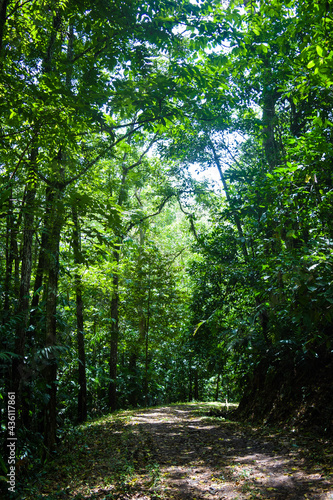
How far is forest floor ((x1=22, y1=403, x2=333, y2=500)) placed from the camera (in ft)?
12.9

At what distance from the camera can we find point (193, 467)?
4.90 m

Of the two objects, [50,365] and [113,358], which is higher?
[113,358]

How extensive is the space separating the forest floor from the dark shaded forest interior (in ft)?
0.12

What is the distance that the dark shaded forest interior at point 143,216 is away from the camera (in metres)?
3.72

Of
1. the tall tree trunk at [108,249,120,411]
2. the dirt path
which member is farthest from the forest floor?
the tall tree trunk at [108,249,120,411]

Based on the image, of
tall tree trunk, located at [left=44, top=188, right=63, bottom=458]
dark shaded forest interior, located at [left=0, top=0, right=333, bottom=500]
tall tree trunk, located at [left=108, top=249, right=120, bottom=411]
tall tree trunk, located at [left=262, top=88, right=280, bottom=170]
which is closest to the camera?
dark shaded forest interior, located at [left=0, top=0, right=333, bottom=500]

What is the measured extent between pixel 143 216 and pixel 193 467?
4.90 metres

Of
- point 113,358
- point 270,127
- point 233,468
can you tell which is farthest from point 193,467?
point 113,358

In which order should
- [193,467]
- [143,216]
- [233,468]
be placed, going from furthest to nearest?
[143,216] < [193,467] < [233,468]

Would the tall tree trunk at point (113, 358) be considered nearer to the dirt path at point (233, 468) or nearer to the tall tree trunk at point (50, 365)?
the tall tree trunk at point (50, 365)

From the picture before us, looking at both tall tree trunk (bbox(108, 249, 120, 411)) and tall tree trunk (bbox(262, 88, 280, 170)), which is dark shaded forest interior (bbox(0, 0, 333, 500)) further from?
tall tree trunk (bbox(108, 249, 120, 411))

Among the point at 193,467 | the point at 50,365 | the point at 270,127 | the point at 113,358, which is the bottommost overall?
the point at 193,467

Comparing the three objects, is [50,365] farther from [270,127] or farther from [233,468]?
[270,127]

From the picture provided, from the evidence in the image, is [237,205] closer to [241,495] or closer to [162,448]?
[162,448]
